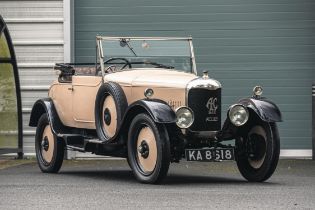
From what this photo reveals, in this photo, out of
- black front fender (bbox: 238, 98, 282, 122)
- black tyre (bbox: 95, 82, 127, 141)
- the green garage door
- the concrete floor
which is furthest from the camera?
the green garage door

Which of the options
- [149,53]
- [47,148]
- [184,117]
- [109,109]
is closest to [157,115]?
[184,117]

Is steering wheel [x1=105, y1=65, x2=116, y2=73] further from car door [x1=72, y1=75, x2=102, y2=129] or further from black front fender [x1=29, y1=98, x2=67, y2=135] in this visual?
black front fender [x1=29, y1=98, x2=67, y2=135]

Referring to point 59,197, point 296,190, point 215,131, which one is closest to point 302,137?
point 215,131

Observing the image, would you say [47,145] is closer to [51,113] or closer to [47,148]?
[47,148]

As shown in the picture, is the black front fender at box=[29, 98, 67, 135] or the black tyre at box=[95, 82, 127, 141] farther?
the black front fender at box=[29, 98, 67, 135]

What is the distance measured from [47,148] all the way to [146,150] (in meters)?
3.05

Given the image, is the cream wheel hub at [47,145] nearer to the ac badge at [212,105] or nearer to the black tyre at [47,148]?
the black tyre at [47,148]

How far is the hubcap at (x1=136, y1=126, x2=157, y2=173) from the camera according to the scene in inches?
500

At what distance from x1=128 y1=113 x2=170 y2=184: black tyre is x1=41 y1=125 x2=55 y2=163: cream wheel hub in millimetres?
2482

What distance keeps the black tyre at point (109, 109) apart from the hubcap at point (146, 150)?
0.55m

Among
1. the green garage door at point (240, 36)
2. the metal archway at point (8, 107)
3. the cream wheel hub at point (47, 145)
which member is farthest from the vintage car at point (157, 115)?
the metal archway at point (8, 107)

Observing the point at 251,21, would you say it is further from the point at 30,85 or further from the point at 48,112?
the point at 48,112

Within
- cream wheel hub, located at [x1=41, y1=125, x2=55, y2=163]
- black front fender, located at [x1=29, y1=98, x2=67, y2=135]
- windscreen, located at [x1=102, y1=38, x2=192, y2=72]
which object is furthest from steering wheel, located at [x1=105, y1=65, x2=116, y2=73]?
cream wheel hub, located at [x1=41, y1=125, x2=55, y2=163]

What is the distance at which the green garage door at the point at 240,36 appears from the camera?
63.3 feet
